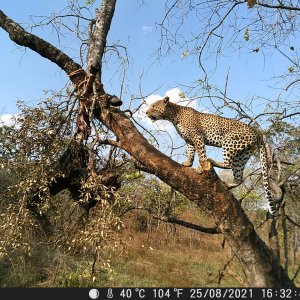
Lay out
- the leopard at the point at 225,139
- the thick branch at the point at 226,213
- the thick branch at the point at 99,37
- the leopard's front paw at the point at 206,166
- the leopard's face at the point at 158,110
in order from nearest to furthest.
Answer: the thick branch at the point at 226,213, the leopard's front paw at the point at 206,166, the thick branch at the point at 99,37, the leopard at the point at 225,139, the leopard's face at the point at 158,110

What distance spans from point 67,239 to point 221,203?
6.14 ft

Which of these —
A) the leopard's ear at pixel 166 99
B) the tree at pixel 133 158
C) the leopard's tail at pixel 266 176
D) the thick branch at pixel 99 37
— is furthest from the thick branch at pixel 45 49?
the leopard's tail at pixel 266 176

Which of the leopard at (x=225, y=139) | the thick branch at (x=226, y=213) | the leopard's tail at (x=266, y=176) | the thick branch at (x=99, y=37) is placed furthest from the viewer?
the leopard at (x=225, y=139)

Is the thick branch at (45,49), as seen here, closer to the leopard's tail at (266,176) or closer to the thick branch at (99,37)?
the thick branch at (99,37)

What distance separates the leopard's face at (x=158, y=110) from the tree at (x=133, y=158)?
186 centimetres

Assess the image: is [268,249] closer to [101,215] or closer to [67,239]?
[101,215]

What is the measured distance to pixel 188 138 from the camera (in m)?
6.37

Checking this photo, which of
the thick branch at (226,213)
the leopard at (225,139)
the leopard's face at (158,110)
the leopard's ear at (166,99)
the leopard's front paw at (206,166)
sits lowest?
the thick branch at (226,213)

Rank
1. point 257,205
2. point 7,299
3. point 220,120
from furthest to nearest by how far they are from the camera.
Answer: point 257,205
point 220,120
point 7,299

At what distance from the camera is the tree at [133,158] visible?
3.67 m

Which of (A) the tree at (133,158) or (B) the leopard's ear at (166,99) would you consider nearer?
(A) the tree at (133,158)

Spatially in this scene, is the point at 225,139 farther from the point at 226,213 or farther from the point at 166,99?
the point at 226,213

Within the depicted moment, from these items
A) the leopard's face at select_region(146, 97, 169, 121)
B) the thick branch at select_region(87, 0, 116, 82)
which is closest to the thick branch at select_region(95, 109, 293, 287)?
the thick branch at select_region(87, 0, 116, 82)

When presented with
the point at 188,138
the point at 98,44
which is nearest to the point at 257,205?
the point at 188,138
